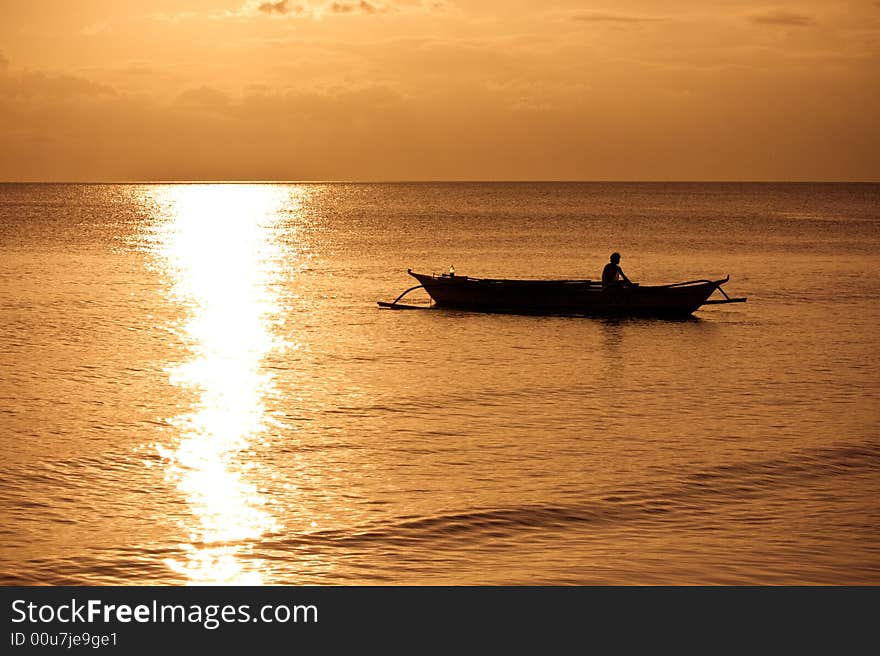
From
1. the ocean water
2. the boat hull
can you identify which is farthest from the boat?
the ocean water

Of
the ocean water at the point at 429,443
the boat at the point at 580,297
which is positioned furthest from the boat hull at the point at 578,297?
the ocean water at the point at 429,443

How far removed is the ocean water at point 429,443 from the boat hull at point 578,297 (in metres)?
0.47

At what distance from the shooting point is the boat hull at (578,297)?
30.3 meters

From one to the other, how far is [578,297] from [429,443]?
15.2 meters

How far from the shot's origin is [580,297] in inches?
1207

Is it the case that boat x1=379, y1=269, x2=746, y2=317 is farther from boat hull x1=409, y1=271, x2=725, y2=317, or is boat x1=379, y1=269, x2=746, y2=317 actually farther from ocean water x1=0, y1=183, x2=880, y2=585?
ocean water x1=0, y1=183, x2=880, y2=585

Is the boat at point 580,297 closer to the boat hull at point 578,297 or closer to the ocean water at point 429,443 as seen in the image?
the boat hull at point 578,297

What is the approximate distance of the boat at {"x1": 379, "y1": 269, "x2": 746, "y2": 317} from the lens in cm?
3030

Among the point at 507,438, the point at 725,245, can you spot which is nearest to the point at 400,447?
the point at 507,438

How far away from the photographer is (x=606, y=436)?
1677 centimetres

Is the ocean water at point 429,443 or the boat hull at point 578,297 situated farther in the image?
the boat hull at point 578,297

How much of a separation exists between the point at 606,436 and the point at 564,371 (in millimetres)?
6411

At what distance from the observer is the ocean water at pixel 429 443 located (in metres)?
11.3

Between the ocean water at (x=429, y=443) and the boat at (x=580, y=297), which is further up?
the boat at (x=580, y=297)
